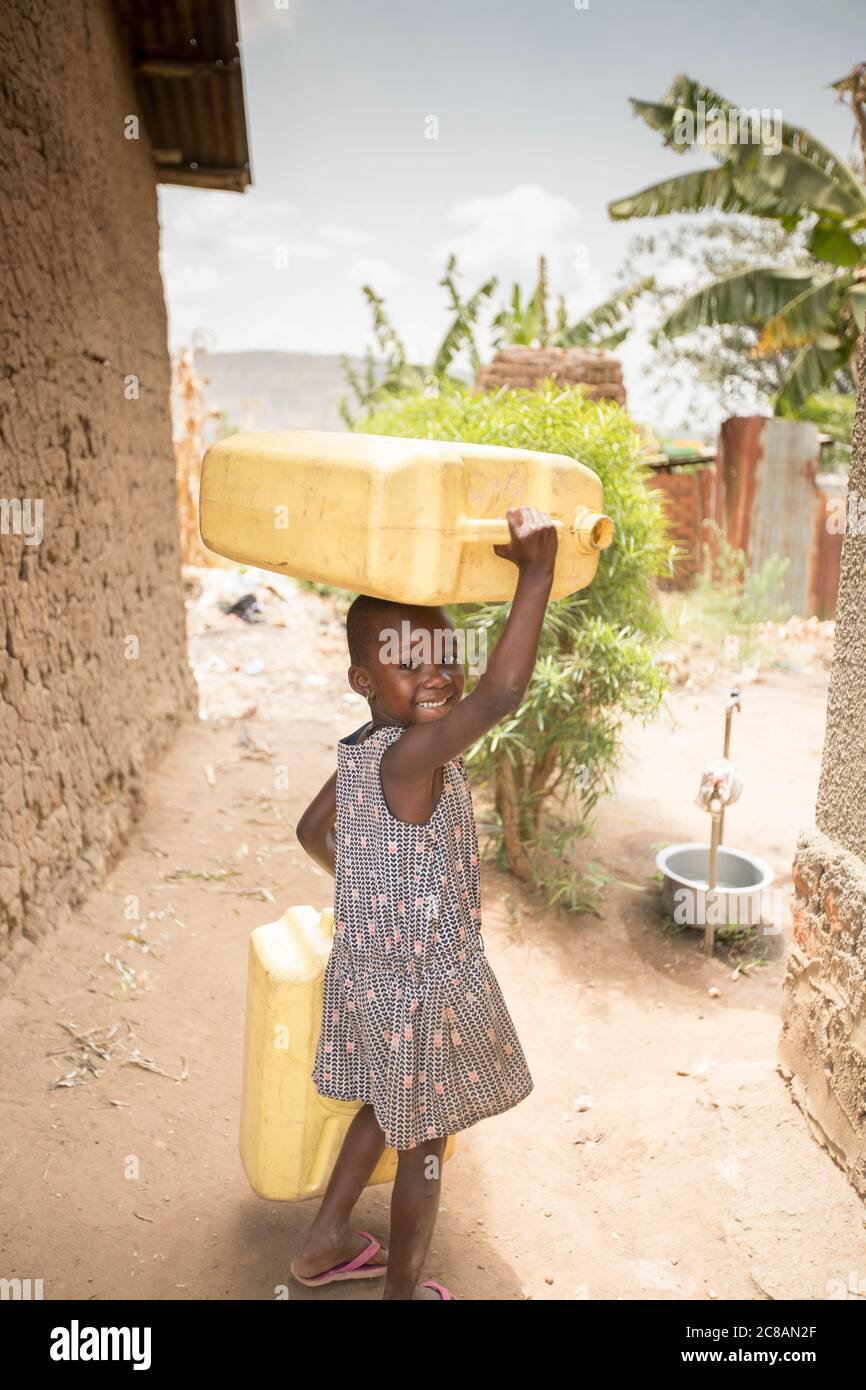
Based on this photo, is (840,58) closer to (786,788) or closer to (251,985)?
(786,788)

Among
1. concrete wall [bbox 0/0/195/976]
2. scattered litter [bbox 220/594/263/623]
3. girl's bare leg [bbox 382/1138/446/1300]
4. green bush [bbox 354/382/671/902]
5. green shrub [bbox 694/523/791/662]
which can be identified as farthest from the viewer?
scattered litter [bbox 220/594/263/623]

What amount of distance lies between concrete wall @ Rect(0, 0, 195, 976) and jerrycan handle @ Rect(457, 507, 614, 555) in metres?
2.07

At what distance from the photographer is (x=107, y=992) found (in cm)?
335

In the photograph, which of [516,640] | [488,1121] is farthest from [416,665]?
[488,1121]

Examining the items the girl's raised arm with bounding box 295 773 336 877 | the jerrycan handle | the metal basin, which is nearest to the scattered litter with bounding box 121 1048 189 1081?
Answer: the girl's raised arm with bounding box 295 773 336 877

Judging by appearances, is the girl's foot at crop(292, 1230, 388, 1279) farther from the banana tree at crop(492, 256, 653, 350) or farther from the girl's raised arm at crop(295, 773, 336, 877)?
the banana tree at crop(492, 256, 653, 350)

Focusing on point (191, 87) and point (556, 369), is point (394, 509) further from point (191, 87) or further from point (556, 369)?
point (556, 369)

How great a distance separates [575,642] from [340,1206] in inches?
105

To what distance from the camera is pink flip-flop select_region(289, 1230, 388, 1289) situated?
2.15 m

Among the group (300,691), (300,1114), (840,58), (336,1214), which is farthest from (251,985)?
(840,58)

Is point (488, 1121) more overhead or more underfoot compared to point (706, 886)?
more underfoot

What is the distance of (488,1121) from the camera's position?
3031mm

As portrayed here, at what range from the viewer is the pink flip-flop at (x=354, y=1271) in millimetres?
2154
